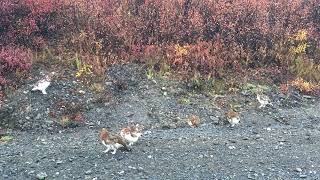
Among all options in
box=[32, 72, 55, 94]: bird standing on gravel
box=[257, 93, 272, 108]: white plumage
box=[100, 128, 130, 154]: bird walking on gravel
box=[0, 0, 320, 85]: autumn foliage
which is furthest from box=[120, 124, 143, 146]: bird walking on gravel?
box=[257, 93, 272, 108]: white plumage

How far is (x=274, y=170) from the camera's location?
9.10 m

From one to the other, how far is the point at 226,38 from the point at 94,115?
16.5ft

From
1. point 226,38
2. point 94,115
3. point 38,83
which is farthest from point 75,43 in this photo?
point 226,38

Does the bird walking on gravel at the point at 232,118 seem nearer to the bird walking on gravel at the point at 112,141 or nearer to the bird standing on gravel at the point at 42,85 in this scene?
the bird walking on gravel at the point at 112,141

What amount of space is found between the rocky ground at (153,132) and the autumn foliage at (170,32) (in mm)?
990

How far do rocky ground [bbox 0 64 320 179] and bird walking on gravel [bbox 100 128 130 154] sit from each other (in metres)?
0.15

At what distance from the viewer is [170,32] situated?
1381cm

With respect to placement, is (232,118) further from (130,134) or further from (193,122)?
(130,134)

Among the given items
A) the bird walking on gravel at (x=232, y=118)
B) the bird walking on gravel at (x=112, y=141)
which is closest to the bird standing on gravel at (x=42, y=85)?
the bird walking on gravel at (x=112, y=141)

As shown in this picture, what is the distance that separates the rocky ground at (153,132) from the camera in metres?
8.96

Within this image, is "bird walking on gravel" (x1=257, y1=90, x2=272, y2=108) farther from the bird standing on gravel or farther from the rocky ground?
the bird standing on gravel

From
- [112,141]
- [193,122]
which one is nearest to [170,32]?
[193,122]

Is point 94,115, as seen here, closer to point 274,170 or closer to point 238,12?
point 274,170

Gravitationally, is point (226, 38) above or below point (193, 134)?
above
